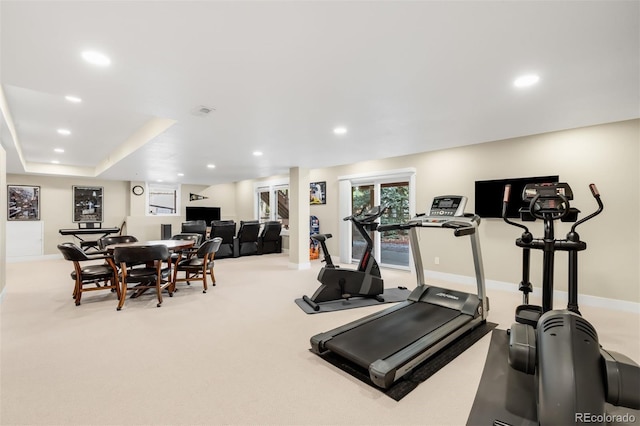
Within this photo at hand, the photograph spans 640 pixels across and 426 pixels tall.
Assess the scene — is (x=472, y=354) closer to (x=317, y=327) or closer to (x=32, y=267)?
(x=317, y=327)

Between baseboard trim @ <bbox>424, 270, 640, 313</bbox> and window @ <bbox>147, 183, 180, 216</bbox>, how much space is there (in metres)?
8.81

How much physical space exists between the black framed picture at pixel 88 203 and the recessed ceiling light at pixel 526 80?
10661 millimetres

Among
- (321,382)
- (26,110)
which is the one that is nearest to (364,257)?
(321,382)

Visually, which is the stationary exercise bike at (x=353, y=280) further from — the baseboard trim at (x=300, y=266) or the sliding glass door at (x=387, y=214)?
the baseboard trim at (x=300, y=266)

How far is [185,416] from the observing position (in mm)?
1827

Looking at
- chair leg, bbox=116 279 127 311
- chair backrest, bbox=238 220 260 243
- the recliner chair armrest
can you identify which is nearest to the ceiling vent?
chair leg, bbox=116 279 127 311

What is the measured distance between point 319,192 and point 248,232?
2331 mm

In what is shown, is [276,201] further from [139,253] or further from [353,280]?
[353,280]

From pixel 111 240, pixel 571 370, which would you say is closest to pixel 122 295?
pixel 111 240

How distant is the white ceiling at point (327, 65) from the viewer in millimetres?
1608

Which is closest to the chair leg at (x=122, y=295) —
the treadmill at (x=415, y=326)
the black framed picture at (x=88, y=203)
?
the treadmill at (x=415, y=326)

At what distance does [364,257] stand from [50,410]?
3.50 m

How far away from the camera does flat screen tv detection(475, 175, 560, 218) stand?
4.42 metres

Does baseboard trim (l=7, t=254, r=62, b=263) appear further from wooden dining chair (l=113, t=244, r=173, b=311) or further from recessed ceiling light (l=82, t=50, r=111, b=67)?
recessed ceiling light (l=82, t=50, r=111, b=67)
